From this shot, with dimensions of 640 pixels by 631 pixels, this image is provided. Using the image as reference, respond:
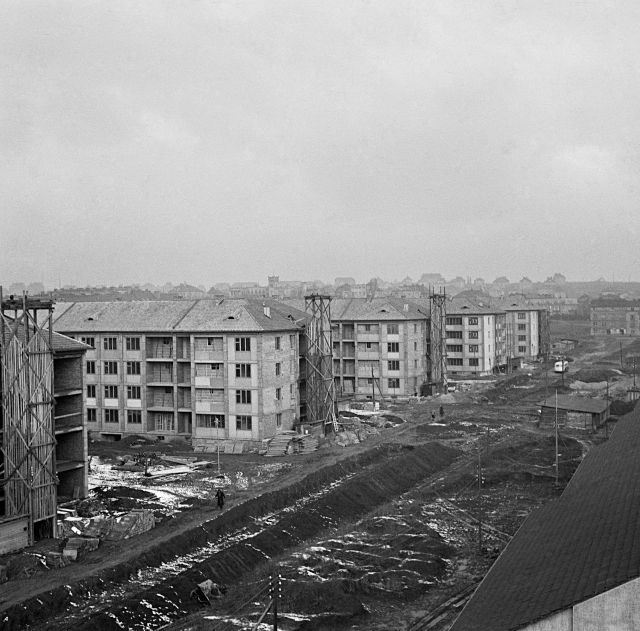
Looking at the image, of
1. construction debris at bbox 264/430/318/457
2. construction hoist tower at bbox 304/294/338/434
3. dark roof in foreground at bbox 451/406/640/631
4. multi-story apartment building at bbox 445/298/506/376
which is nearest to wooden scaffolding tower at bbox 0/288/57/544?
dark roof in foreground at bbox 451/406/640/631

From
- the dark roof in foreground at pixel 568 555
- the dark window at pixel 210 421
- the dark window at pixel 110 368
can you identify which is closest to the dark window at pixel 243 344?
the dark window at pixel 210 421

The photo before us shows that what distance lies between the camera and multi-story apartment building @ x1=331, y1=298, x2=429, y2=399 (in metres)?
91.0

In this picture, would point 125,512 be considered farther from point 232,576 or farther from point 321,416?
point 321,416

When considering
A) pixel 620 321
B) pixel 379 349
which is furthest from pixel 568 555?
pixel 620 321

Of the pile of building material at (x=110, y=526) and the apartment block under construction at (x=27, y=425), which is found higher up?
the apartment block under construction at (x=27, y=425)

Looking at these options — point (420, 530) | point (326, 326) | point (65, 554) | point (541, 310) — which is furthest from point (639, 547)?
point (541, 310)

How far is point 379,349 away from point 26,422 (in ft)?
192

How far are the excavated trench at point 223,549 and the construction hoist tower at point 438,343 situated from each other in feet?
135

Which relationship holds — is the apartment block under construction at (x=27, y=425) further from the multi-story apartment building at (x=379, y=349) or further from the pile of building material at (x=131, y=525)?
the multi-story apartment building at (x=379, y=349)

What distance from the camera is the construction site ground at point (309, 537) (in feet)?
95.6

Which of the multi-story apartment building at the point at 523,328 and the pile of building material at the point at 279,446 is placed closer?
the pile of building material at the point at 279,446

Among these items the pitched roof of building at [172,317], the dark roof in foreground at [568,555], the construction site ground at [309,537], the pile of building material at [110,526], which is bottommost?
the construction site ground at [309,537]

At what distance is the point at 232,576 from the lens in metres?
33.2

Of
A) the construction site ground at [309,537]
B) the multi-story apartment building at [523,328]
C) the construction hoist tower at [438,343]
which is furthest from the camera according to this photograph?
the multi-story apartment building at [523,328]
